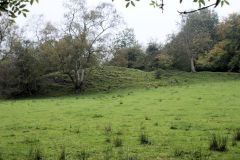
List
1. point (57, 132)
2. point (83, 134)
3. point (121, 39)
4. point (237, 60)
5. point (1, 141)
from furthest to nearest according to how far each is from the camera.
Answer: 1. point (121, 39)
2. point (237, 60)
3. point (57, 132)
4. point (83, 134)
5. point (1, 141)

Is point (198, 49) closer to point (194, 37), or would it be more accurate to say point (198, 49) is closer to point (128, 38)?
point (194, 37)

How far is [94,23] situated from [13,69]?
14918mm

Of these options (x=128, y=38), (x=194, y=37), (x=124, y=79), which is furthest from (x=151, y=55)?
(x=128, y=38)

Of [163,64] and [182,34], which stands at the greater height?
[182,34]

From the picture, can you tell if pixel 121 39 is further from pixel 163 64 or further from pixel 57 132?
pixel 57 132

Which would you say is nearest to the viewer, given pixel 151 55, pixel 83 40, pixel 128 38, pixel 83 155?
pixel 83 155

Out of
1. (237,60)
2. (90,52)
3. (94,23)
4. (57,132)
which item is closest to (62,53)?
(90,52)

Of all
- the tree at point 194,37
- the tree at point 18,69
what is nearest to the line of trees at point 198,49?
the tree at point 194,37

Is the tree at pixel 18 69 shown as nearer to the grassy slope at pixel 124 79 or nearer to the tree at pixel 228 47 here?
the grassy slope at pixel 124 79

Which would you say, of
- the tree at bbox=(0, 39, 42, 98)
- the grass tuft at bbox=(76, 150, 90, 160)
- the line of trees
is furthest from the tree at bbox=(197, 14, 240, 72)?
the grass tuft at bbox=(76, 150, 90, 160)

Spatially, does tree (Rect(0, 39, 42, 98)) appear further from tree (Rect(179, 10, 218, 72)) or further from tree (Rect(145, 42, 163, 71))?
tree (Rect(179, 10, 218, 72))

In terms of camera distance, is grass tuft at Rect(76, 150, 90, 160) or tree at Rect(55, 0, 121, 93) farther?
tree at Rect(55, 0, 121, 93)

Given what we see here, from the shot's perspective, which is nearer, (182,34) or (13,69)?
(13,69)

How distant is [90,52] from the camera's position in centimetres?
3503
